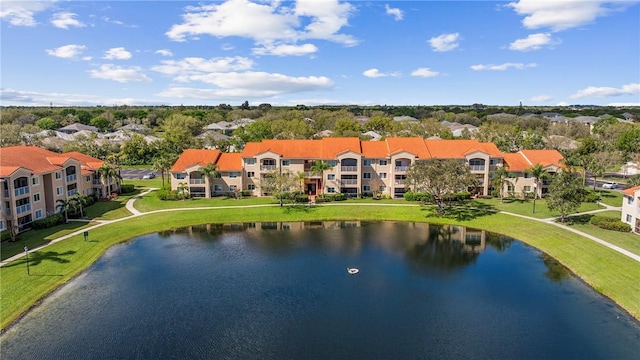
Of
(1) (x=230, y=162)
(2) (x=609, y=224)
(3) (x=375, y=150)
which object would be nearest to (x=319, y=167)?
(3) (x=375, y=150)

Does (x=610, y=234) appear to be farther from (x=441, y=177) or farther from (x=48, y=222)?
(x=48, y=222)

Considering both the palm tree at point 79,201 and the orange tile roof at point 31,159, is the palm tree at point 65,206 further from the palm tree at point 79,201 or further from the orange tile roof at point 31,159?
the orange tile roof at point 31,159

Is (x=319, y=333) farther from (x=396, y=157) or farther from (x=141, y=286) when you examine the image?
(x=396, y=157)

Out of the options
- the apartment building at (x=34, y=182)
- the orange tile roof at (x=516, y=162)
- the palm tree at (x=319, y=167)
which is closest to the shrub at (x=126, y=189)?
the apartment building at (x=34, y=182)

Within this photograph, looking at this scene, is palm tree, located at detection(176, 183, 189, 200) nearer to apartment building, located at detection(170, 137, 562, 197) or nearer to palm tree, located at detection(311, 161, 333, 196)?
apartment building, located at detection(170, 137, 562, 197)

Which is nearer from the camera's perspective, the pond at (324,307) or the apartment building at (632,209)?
the pond at (324,307)

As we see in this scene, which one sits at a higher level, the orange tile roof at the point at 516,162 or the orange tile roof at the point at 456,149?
the orange tile roof at the point at 456,149

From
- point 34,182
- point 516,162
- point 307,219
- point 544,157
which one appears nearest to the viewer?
point 34,182
